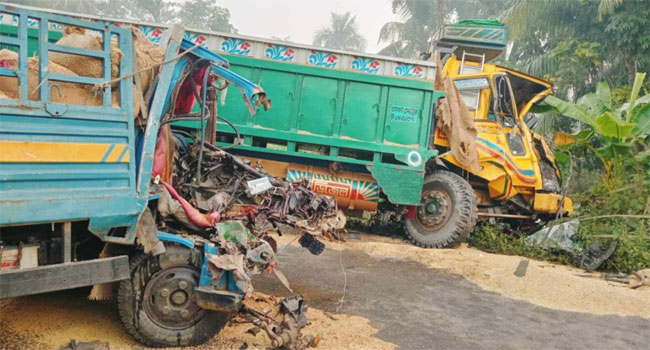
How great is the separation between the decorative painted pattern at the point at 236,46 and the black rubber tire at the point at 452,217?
3715 mm

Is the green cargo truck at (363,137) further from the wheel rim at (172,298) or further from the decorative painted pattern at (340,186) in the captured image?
the wheel rim at (172,298)

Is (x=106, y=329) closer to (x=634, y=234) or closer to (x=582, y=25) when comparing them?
(x=634, y=234)

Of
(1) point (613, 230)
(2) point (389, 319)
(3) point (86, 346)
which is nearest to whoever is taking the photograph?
(3) point (86, 346)

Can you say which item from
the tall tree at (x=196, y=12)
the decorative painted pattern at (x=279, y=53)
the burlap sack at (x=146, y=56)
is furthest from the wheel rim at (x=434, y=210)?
the tall tree at (x=196, y=12)

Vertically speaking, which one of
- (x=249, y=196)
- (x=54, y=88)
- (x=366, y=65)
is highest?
(x=366, y=65)

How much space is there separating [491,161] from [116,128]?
6750 mm

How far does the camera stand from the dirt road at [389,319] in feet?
12.3

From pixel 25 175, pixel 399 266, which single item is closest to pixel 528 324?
pixel 399 266

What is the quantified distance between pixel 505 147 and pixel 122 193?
6896mm

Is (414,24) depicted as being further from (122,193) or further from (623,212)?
(122,193)

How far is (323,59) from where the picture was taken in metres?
8.12

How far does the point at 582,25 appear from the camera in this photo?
1636 cm

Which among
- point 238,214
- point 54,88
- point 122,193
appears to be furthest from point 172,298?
point 54,88

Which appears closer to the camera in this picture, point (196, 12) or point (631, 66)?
point (631, 66)
